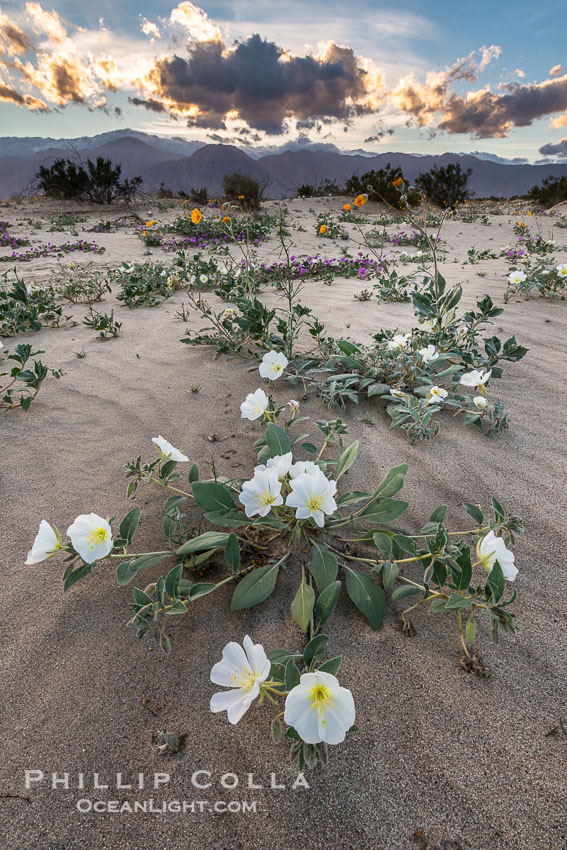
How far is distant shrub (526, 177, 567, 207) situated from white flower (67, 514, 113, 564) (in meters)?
18.6

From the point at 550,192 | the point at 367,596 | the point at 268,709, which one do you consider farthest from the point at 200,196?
the point at 268,709

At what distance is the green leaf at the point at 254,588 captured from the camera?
125 centimetres

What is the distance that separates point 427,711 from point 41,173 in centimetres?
1692

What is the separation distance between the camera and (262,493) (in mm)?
1196

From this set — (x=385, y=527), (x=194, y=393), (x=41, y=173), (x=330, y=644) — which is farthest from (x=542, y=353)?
(x=41, y=173)

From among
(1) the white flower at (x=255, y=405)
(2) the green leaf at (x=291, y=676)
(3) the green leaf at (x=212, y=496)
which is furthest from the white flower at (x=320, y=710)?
(1) the white flower at (x=255, y=405)

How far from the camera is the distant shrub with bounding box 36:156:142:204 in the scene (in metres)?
13.2

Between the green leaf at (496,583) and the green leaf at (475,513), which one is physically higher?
the green leaf at (496,583)

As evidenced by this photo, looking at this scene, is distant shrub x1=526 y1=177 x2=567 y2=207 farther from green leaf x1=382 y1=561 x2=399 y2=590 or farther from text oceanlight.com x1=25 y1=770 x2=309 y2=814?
text oceanlight.com x1=25 y1=770 x2=309 y2=814

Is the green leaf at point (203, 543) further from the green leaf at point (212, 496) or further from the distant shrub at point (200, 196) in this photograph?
the distant shrub at point (200, 196)

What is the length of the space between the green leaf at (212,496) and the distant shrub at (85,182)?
1477cm

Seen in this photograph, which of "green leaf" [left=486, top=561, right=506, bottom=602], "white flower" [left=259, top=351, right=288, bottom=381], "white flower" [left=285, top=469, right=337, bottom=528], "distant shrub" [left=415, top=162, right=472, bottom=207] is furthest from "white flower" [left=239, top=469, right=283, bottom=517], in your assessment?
"distant shrub" [left=415, top=162, right=472, bottom=207]

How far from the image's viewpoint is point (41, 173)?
13.2 m

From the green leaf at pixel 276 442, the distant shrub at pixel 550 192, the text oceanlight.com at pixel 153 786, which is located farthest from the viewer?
the distant shrub at pixel 550 192
